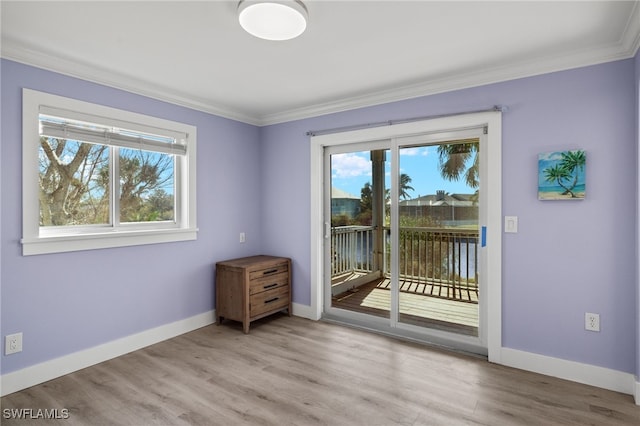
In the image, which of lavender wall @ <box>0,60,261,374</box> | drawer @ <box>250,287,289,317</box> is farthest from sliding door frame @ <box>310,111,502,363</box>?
lavender wall @ <box>0,60,261,374</box>

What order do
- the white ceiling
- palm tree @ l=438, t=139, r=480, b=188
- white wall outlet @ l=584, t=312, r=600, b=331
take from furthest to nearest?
palm tree @ l=438, t=139, r=480, b=188
white wall outlet @ l=584, t=312, r=600, b=331
the white ceiling

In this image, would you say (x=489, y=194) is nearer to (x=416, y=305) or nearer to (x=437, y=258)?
(x=437, y=258)

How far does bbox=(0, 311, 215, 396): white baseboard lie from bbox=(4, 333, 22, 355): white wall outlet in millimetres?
147

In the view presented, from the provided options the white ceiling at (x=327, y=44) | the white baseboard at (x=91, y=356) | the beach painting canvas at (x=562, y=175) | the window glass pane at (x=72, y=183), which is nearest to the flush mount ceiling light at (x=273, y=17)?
the white ceiling at (x=327, y=44)

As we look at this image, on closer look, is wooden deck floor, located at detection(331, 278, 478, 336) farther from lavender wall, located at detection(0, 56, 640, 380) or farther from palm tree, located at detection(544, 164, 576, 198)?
palm tree, located at detection(544, 164, 576, 198)

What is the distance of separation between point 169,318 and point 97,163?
5.22 ft

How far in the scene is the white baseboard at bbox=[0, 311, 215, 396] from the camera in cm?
244

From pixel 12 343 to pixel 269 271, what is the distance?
215 centimetres

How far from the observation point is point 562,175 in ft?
8.50

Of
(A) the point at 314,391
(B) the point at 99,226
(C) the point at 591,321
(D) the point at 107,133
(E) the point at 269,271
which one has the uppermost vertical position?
(D) the point at 107,133

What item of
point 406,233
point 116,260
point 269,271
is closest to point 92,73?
point 116,260

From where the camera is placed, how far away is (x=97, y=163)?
3002 mm

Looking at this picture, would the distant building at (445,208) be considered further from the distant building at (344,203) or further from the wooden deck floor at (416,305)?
the wooden deck floor at (416,305)

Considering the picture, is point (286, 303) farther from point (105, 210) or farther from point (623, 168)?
point (623, 168)
